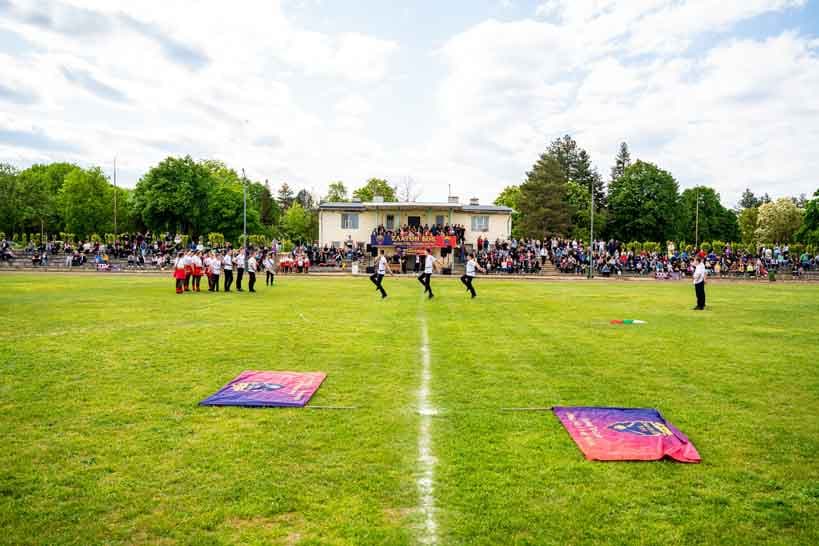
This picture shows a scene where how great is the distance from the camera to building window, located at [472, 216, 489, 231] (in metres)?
59.8

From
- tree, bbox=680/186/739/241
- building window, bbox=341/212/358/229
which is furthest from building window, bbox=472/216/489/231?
tree, bbox=680/186/739/241

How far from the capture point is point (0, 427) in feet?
18.9

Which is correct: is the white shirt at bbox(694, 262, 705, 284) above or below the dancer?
above

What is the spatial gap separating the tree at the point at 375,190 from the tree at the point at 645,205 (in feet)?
133

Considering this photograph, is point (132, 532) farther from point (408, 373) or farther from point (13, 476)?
point (408, 373)

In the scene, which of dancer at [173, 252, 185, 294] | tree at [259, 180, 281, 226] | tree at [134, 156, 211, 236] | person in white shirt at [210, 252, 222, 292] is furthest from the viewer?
tree at [259, 180, 281, 226]

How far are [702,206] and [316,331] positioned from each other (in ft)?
311

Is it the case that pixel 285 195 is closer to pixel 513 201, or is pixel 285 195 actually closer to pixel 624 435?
pixel 513 201

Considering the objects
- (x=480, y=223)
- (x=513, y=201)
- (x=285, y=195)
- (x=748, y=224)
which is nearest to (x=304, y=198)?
(x=285, y=195)

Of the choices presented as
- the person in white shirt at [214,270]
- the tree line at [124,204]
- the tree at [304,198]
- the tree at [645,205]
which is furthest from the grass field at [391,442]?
the tree at [304,198]

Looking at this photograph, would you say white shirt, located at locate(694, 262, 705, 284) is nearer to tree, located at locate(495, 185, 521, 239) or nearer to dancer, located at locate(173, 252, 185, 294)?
dancer, located at locate(173, 252, 185, 294)

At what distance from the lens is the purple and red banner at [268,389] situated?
6688mm

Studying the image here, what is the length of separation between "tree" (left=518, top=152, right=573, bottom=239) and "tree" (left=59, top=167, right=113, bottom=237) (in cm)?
5952

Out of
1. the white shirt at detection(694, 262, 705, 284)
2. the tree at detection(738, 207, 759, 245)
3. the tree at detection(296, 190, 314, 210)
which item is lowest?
the white shirt at detection(694, 262, 705, 284)
